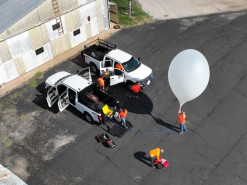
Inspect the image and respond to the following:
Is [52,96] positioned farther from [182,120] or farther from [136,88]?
[182,120]

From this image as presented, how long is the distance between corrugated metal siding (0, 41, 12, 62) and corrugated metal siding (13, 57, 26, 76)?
2.22 feet

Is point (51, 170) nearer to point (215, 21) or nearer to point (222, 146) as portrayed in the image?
point (222, 146)

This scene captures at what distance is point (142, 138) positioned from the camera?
1839 cm

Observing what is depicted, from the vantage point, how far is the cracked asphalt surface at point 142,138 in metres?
16.5

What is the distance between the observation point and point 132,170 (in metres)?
16.7

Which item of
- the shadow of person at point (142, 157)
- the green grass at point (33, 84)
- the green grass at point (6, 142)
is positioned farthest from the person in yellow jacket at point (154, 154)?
the green grass at point (33, 84)

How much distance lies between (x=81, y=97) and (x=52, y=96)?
7.55 feet

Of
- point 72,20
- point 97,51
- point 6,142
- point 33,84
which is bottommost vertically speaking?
point 6,142

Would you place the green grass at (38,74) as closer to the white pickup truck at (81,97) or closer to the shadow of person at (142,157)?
the white pickup truck at (81,97)

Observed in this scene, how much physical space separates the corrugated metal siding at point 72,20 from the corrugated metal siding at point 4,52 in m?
5.37

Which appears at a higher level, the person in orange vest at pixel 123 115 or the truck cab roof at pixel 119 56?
the truck cab roof at pixel 119 56

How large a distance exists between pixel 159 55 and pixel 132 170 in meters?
11.6

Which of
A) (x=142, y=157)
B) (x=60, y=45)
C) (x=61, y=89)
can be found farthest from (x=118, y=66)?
(x=142, y=157)

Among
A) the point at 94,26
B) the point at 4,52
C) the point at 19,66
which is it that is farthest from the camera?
the point at 94,26
